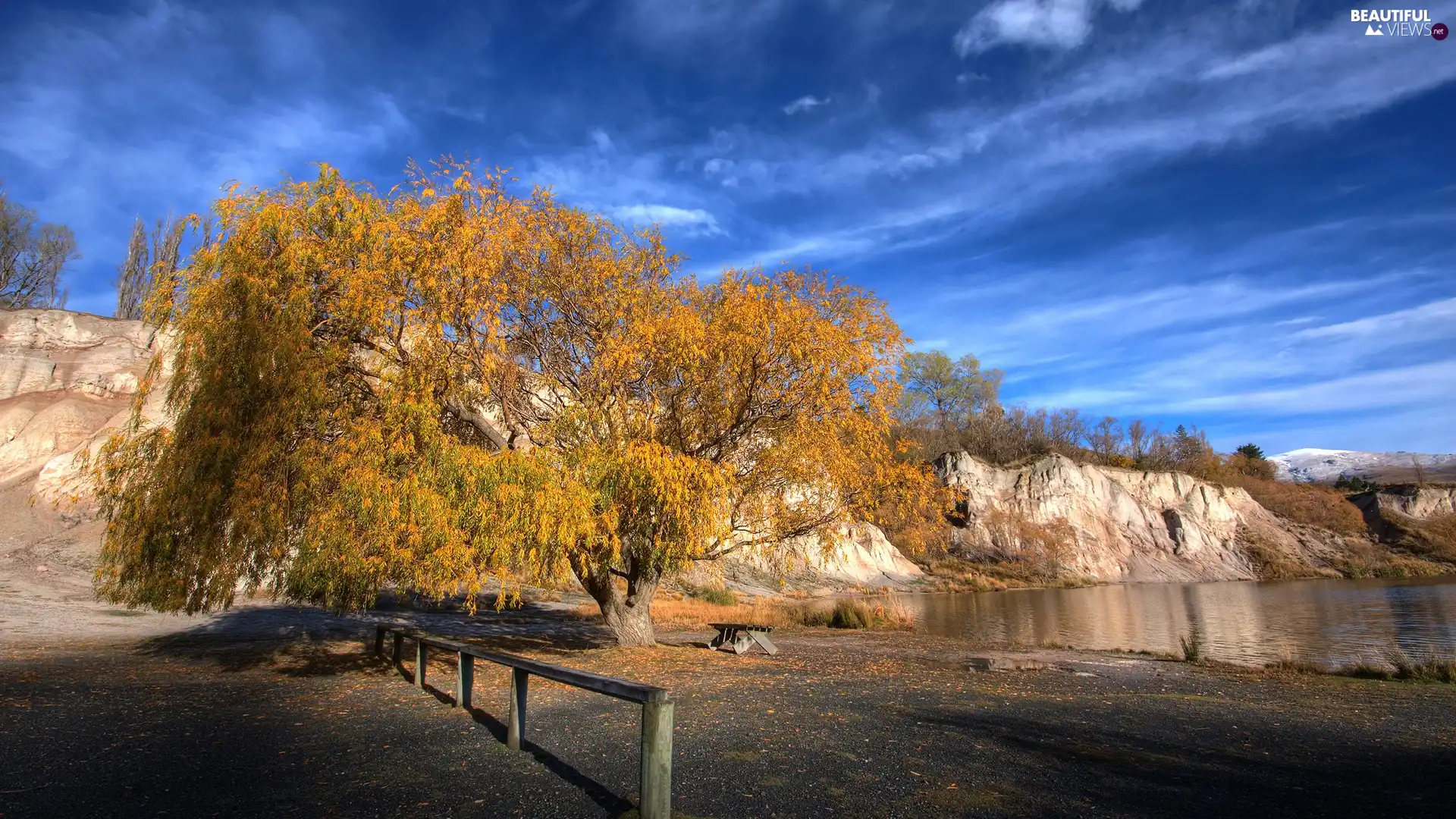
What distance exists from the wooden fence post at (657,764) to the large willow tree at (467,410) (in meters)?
6.07

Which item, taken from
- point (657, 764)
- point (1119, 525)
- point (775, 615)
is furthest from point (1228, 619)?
point (1119, 525)

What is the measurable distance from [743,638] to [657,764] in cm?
1236

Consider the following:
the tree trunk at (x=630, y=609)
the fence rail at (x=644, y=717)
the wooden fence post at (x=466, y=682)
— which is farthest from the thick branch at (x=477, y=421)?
the fence rail at (x=644, y=717)

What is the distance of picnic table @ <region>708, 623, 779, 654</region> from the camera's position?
1675 centimetres

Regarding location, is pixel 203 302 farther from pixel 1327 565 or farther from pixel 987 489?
pixel 1327 565

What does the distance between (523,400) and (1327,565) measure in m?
74.6

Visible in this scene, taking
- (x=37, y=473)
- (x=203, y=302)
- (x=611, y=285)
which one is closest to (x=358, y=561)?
(x=203, y=302)

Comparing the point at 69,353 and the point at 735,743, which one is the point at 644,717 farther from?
the point at 69,353

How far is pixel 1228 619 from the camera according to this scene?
2883 cm

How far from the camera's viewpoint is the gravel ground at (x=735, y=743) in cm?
566

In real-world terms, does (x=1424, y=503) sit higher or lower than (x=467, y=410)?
higher

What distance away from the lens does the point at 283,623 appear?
64.0 feet

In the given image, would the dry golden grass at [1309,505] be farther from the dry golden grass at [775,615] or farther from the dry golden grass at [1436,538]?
the dry golden grass at [775,615]

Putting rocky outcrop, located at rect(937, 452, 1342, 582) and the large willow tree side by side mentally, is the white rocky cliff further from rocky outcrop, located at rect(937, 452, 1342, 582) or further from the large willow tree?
rocky outcrop, located at rect(937, 452, 1342, 582)
